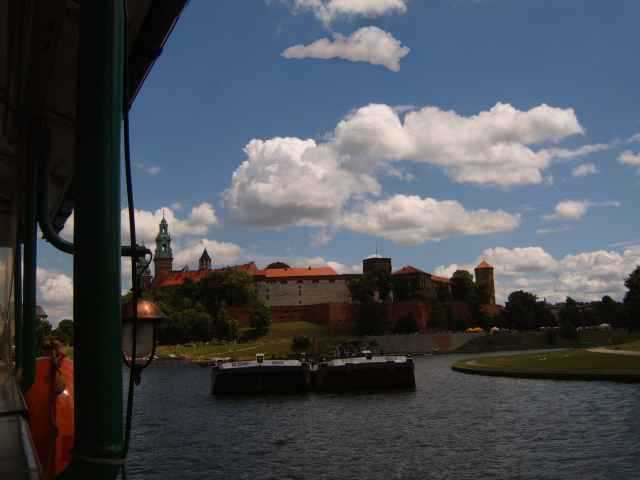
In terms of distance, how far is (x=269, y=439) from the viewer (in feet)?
85.6

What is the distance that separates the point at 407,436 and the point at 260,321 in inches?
3998

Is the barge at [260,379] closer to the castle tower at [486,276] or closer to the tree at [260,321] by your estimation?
the tree at [260,321]

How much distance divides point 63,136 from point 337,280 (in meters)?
151

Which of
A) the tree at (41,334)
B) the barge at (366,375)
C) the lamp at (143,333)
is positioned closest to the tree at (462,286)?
the barge at (366,375)

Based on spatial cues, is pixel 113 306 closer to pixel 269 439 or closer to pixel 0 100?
pixel 0 100

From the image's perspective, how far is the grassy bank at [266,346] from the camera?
102 m

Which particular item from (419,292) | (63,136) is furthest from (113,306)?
(419,292)

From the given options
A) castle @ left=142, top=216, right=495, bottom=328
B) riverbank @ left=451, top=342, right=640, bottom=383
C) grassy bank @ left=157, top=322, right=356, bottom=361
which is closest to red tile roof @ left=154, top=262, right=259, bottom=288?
castle @ left=142, top=216, right=495, bottom=328

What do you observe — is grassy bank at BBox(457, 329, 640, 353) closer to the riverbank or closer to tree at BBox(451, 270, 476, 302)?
tree at BBox(451, 270, 476, 302)

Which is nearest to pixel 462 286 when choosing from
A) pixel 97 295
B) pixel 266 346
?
pixel 266 346

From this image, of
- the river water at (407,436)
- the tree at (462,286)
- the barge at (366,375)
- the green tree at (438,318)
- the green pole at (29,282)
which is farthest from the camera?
the tree at (462,286)

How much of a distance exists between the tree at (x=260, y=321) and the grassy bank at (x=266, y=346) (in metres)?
1.38

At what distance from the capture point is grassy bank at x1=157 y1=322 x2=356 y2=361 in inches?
4013

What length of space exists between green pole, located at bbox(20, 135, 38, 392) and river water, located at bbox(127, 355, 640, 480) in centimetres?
1141
